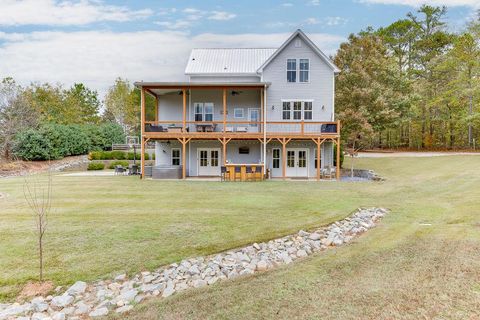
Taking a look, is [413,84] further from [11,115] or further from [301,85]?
[11,115]

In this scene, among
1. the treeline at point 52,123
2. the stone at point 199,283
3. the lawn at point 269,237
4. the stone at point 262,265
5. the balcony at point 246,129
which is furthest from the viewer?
the treeline at point 52,123

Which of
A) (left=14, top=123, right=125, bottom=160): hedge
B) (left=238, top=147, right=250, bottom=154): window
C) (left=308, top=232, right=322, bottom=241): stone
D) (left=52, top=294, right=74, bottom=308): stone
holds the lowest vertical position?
(left=52, top=294, right=74, bottom=308): stone

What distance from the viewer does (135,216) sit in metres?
8.98

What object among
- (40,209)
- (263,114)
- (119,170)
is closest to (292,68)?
(263,114)

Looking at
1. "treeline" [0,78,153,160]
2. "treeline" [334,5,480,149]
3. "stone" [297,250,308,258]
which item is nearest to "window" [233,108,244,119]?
"treeline" [334,5,480,149]

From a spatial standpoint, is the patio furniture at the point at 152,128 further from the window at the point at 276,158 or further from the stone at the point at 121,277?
the stone at the point at 121,277

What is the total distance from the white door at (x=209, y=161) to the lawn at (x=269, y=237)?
7580 millimetres

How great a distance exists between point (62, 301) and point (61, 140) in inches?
1075

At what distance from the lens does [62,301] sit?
4797 mm

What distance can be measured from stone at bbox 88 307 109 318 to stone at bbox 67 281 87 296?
2.29ft

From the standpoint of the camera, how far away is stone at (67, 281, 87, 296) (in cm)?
503

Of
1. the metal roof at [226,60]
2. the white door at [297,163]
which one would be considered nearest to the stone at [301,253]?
the white door at [297,163]

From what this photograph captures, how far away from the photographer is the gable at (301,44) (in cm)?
1961

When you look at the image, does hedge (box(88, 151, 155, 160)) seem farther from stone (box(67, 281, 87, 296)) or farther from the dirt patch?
stone (box(67, 281, 87, 296))
